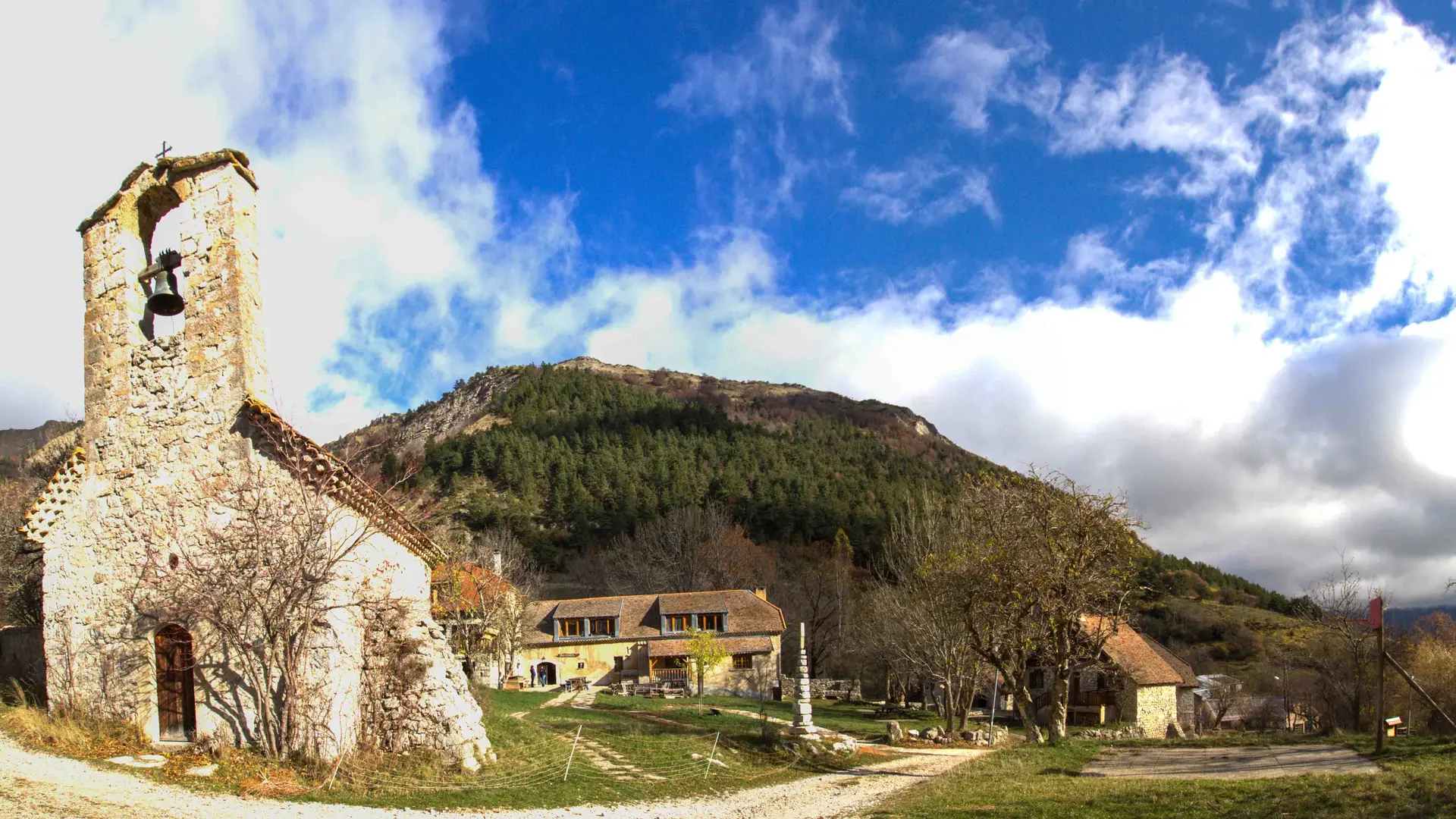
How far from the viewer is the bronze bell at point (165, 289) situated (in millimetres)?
14758

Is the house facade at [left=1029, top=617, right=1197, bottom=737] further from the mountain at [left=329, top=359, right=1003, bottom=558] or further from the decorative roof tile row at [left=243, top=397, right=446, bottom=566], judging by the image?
the decorative roof tile row at [left=243, top=397, right=446, bottom=566]

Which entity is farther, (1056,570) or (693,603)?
(693,603)

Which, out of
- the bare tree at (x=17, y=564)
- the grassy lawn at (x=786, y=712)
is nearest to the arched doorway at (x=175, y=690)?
the bare tree at (x=17, y=564)

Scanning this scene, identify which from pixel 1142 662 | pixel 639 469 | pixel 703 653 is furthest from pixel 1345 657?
pixel 639 469

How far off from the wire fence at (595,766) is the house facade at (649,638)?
100ft

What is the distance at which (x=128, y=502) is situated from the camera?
→ 14.6m

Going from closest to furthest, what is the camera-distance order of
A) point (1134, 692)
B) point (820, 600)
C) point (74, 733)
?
point (74, 733) → point (1134, 692) → point (820, 600)

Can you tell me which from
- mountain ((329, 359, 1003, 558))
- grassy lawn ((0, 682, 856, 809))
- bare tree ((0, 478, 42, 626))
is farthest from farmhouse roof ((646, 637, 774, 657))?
bare tree ((0, 478, 42, 626))

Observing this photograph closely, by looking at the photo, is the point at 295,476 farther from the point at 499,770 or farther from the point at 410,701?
the point at 499,770

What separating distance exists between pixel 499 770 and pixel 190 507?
6.99m

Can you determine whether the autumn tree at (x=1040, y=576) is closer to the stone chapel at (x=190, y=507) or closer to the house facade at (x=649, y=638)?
the stone chapel at (x=190, y=507)

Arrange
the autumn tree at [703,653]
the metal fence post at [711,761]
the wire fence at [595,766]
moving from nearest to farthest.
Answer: the wire fence at [595,766]
the metal fence post at [711,761]
the autumn tree at [703,653]

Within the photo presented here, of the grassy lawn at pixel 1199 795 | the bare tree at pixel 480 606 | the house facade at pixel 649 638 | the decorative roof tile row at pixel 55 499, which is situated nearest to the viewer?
the grassy lawn at pixel 1199 795

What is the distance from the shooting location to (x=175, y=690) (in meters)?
14.5
